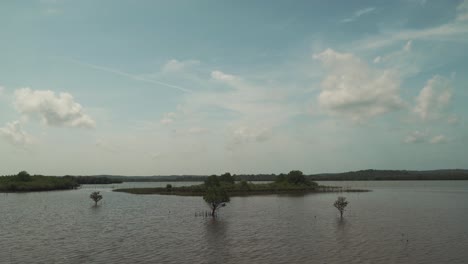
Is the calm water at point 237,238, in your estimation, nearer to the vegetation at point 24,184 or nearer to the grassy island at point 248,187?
the grassy island at point 248,187

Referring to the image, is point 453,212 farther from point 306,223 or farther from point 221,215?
point 221,215

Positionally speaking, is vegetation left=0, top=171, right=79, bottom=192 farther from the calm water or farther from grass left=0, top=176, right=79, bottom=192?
the calm water

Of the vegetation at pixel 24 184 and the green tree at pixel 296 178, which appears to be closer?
the vegetation at pixel 24 184

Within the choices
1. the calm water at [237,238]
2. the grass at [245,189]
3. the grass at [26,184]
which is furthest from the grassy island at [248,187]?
the calm water at [237,238]

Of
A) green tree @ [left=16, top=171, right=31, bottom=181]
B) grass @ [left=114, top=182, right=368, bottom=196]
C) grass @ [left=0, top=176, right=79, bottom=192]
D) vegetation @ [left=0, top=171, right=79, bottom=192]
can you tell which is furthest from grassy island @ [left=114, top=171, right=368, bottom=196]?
green tree @ [left=16, top=171, right=31, bottom=181]

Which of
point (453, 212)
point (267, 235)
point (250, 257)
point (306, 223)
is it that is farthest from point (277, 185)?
point (250, 257)

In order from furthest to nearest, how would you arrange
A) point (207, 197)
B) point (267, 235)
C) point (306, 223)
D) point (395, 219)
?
1. point (207, 197)
2. point (395, 219)
3. point (306, 223)
4. point (267, 235)

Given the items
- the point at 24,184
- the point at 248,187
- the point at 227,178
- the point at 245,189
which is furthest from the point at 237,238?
the point at 24,184

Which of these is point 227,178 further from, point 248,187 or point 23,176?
point 23,176
